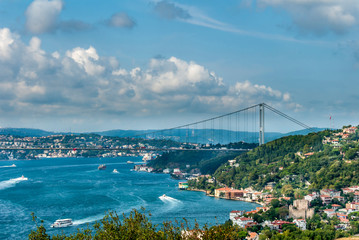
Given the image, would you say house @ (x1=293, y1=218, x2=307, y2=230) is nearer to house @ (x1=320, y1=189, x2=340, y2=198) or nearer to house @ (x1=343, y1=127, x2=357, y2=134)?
house @ (x1=320, y1=189, x2=340, y2=198)

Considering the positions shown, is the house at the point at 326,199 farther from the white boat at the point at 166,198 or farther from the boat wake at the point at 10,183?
the boat wake at the point at 10,183

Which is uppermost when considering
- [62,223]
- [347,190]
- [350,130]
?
[350,130]

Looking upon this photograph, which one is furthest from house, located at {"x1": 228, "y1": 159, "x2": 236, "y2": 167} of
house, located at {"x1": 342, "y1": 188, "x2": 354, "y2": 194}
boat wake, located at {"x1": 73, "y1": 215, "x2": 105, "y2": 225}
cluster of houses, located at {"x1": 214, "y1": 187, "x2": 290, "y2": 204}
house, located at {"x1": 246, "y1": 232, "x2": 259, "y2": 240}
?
house, located at {"x1": 246, "y1": 232, "x2": 259, "y2": 240}

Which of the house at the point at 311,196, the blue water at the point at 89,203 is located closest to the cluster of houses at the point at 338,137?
the house at the point at 311,196

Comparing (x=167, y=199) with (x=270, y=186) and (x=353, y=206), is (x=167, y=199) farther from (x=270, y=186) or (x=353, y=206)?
(x=353, y=206)

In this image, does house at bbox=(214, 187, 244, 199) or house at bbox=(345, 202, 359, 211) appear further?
house at bbox=(214, 187, 244, 199)

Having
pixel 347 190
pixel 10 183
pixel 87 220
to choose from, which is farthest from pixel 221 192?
pixel 10 183

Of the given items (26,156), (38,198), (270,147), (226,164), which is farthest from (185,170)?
(26,156)

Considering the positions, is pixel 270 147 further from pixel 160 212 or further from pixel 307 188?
pixel 160 212

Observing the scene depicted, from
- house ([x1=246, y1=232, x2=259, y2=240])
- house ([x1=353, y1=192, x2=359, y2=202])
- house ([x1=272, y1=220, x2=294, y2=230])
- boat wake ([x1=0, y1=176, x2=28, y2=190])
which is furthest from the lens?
boat wake ([x1=0, y1=176, x2=28, y2=190])
